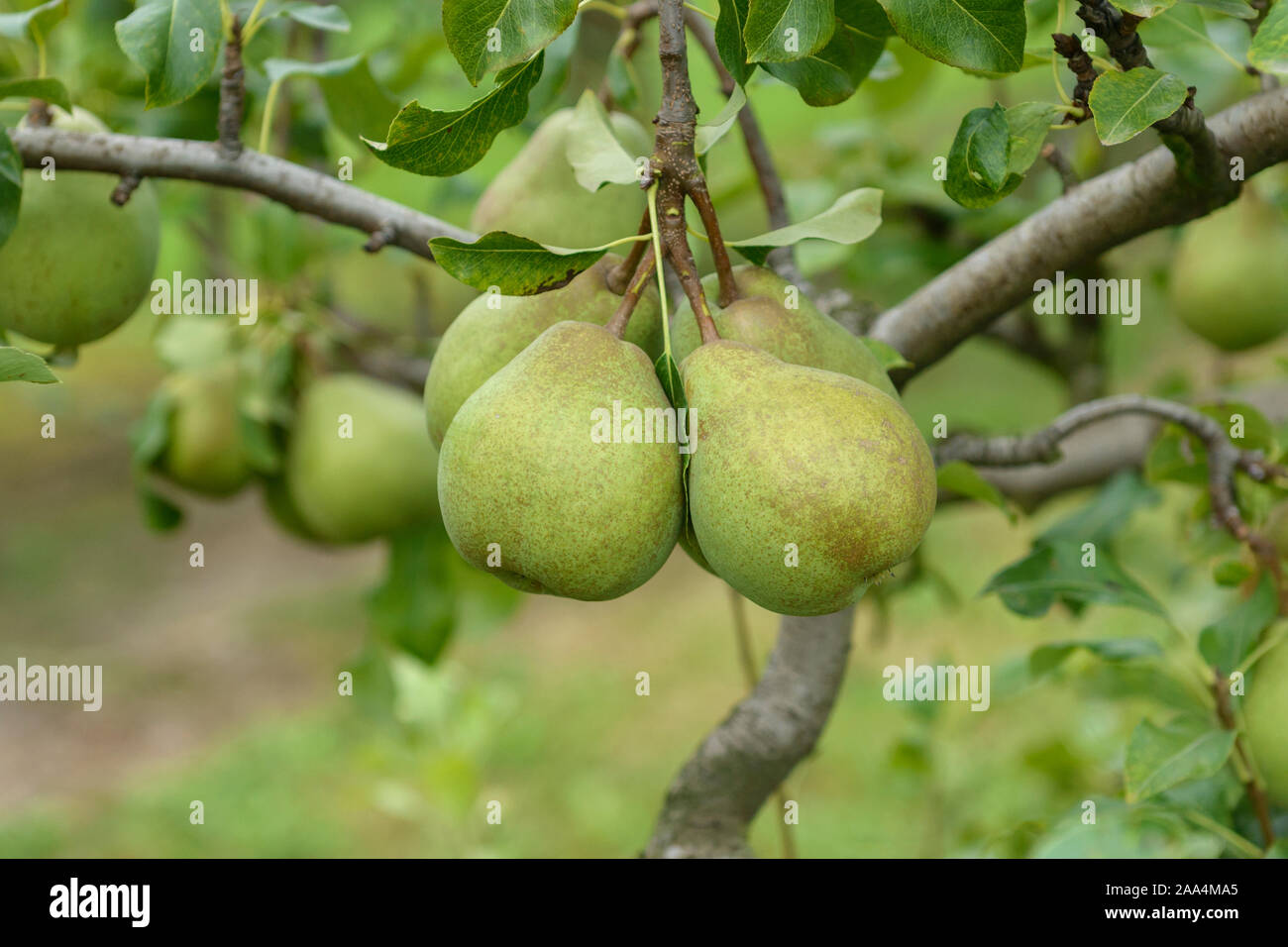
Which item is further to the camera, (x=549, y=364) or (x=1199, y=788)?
(x=1199, y=788)

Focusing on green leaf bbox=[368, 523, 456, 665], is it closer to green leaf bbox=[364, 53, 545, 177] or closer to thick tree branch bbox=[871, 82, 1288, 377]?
thick tree branch bbox=[871, 82, 1288, 377]

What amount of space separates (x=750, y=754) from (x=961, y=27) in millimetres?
646

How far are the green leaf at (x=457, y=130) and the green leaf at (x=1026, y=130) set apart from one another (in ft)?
0.96

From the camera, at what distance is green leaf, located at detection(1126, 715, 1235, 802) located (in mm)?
890

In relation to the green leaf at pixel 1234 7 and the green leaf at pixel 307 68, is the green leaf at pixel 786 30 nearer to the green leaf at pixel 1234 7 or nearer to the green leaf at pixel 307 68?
the green leaf at pixel 1234 7

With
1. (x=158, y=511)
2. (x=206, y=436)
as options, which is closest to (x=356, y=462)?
(x=206, y=436)

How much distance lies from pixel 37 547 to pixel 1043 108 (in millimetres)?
4215

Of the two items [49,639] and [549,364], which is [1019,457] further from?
[49,639]

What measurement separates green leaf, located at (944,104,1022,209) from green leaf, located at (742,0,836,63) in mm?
117

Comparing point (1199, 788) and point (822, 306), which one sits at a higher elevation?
point (822, 306)

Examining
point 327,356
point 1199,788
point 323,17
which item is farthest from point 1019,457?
point 327,356

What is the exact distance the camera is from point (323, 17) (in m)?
0.93

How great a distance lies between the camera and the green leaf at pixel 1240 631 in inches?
39.1

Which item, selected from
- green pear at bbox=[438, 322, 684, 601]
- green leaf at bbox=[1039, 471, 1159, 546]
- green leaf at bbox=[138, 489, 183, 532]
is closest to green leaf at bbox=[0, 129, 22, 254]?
green pear at bbox=[438, 322, 684, 601]
